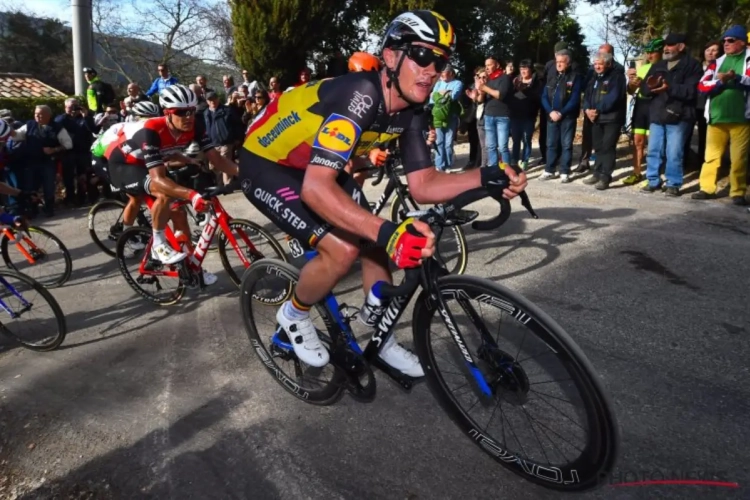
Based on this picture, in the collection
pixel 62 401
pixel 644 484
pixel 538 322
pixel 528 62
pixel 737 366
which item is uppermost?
pixel 528 62

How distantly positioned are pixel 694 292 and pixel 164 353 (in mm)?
4570

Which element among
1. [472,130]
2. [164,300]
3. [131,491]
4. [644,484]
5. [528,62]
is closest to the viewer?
[644,484]

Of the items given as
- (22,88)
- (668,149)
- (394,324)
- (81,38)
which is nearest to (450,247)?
(394,324)

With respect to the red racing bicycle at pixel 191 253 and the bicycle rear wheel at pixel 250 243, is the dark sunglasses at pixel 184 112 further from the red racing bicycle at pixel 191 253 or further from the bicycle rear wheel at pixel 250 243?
the bicycle rear wheel at pixel 250 243

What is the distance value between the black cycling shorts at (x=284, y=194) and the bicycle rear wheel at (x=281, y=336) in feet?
1.27

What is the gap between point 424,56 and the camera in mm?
2459

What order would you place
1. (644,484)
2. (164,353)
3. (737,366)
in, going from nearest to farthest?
(644,484), (737,366), (164,353)

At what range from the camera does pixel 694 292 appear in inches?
175

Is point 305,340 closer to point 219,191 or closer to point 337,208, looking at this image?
point 337,208

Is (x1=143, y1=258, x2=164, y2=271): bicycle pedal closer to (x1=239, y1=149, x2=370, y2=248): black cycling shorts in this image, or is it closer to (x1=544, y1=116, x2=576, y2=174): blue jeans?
(x1=239, y1=149, x2=370, y2=248): black cycling shorts

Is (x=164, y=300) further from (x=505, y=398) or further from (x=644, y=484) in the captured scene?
(x=644, y=484)

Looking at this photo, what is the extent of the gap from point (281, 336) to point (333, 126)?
4.86 feet

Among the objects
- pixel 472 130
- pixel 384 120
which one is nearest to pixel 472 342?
pixel 384 120

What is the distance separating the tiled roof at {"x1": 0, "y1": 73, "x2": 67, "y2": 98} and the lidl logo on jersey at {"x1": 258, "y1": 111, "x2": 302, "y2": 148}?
1930 cm
